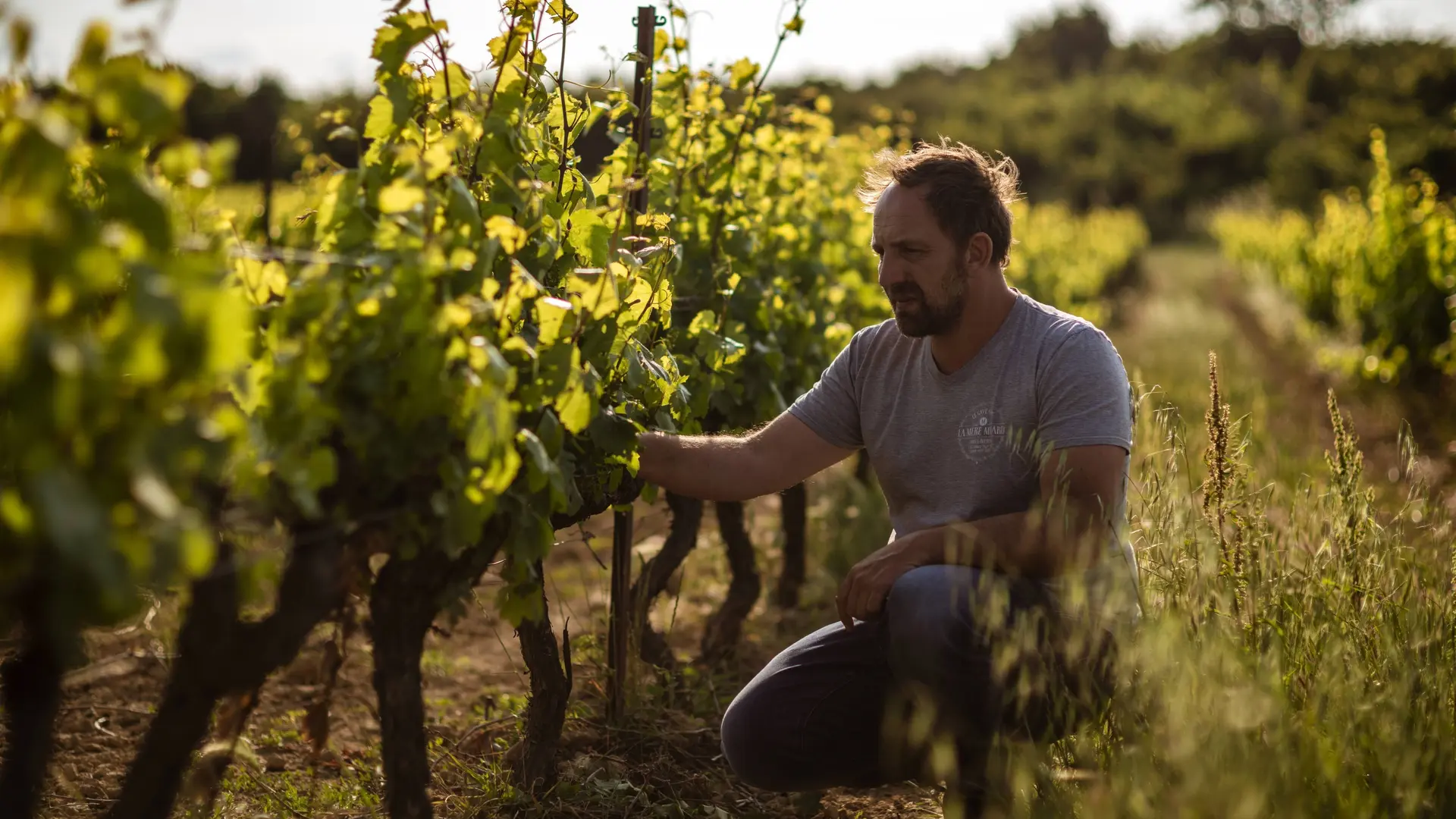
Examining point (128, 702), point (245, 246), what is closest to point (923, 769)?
point (245, 246)

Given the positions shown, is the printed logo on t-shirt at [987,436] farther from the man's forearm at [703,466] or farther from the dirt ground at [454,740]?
the dirt ground at [454,740]

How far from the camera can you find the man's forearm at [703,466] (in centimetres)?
271

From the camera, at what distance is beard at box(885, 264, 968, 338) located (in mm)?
2820

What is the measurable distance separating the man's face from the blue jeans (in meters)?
0.65

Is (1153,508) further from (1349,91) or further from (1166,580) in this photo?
(1349,91)

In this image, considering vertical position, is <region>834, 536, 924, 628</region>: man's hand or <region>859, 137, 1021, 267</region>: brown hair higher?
<region>859, 137, 1021, 267</region>: brown hair

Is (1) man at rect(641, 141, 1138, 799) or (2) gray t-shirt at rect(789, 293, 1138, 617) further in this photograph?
(2) gray t-shirt at rect(789, 293, 1138, 617)

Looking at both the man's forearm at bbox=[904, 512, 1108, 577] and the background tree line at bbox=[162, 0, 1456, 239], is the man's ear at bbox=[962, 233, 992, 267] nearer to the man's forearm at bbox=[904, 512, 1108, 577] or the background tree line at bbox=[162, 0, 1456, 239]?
the man's forearm at bbox=[904, 512, 1108, 577]

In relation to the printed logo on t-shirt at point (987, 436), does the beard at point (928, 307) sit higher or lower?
higher

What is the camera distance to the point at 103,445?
1296 mm

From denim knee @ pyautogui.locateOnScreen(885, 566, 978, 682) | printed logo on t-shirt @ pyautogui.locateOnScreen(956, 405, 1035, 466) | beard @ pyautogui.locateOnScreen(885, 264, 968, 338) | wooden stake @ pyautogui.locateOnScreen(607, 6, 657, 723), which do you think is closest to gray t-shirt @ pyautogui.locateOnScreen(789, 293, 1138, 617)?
printed logo on t-shirt @ pyautogui.locateOnScreen(956, 405, 1035, 466)

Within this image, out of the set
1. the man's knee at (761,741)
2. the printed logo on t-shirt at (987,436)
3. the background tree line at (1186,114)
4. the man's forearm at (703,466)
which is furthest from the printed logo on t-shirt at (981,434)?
the background tree line at (1186,114)

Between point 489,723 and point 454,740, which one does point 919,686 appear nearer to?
point 489,723

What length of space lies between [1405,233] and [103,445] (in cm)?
904
